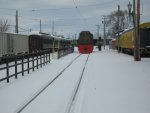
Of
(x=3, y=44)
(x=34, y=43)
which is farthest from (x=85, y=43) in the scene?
(x=34, y=43)

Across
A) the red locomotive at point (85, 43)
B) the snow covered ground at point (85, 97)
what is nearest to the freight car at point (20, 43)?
the red locomotive at point (85, 43)

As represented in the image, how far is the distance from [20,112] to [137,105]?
324 centimetres

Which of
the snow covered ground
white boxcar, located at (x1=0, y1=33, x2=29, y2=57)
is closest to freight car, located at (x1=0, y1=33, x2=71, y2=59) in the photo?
white boxcar, located at (x1=0, y1=33, x2=29, y2=57)

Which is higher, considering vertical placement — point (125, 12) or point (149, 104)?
point (125, 12)

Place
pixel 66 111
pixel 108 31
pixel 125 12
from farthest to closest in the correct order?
pixel 108 31 < pixel 125 12 < pixel 66 111

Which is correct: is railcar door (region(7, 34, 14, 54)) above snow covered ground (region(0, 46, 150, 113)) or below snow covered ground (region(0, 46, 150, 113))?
above

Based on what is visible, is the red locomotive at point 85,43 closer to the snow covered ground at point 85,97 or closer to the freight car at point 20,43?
the freight car at point 20,43

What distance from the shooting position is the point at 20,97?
11.6 metres

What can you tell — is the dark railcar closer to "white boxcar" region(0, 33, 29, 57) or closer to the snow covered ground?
"white boxcar" region(0, 33, 29, 57)

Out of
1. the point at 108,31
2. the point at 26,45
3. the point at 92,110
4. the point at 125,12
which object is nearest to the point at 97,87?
the point at 92,110

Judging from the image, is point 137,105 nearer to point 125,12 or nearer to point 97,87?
point 97,87

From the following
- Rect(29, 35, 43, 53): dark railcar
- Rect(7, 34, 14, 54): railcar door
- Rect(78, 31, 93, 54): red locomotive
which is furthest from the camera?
Rect(29, 35, 43, 53): dark railcar

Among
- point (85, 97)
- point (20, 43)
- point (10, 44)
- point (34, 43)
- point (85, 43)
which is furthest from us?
point (34, 43)

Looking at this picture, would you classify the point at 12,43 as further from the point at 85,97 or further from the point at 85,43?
the point at 85,97
